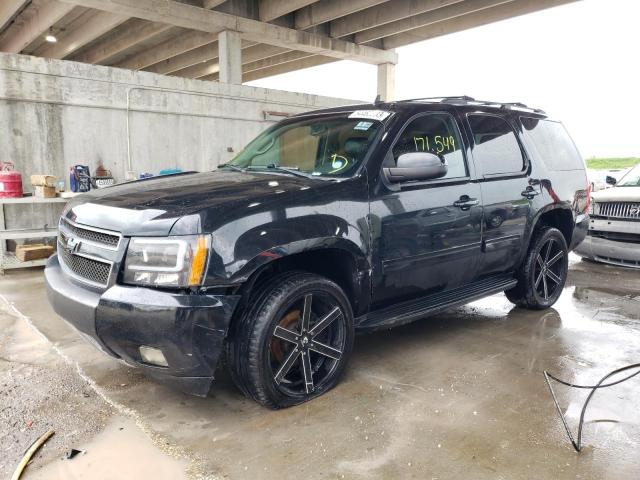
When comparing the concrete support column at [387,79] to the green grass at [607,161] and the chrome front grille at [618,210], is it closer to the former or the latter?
the chrome front grille at [618,210]

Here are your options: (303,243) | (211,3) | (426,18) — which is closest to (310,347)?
(303,243)

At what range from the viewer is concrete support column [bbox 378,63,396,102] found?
1838 centimetres

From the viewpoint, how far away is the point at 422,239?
11.2 feet

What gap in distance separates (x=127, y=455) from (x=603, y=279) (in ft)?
20.1

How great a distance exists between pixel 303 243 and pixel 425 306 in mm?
1262

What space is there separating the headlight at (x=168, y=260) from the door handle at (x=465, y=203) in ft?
6.55

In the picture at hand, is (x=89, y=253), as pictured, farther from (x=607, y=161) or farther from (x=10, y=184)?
(x=607, y=161)

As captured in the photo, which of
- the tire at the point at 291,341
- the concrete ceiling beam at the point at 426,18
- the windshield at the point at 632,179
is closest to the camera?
the tire at the point at 291,341

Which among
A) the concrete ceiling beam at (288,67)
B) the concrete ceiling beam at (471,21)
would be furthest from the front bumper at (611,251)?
the concrete ceiling beam at (288,67)

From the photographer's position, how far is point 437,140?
3.72m


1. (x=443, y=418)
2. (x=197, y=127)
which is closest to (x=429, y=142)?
(x=443, y=418)

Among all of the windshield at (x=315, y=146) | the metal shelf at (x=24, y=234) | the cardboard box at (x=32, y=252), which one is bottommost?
the cardboard box at (x=32, y=252)

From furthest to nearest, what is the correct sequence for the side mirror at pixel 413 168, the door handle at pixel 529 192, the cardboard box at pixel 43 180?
the cardboard box at pixel 43 180 < the door handle at pixel 529 192 < the side mirror at pixel 413 168

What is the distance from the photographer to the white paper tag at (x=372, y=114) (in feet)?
11.5
